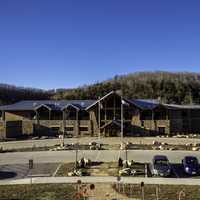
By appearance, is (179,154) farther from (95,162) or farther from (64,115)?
(64,115)

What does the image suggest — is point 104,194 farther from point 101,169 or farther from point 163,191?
point 101,169

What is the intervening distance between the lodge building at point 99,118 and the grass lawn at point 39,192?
144ft

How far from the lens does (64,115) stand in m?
83.4

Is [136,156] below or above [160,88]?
below

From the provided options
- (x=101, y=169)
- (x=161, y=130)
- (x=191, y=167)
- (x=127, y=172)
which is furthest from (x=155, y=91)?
(x=127, y=172)

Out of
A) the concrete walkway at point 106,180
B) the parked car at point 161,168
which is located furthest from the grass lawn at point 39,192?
the parked car at point 161,168

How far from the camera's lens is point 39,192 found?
107 feet

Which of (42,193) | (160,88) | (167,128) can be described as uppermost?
(160,88)

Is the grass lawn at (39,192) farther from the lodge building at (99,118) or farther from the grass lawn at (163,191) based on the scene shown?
the lodge building at (99,118)

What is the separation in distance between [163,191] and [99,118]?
49.9 meters

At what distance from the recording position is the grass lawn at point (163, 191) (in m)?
30.5

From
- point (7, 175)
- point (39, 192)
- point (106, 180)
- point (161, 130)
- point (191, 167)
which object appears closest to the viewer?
point (39, 192)

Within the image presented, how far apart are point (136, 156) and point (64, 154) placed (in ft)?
31.7

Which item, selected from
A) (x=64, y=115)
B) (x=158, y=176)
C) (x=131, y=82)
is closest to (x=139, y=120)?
(x=64, y=115)
